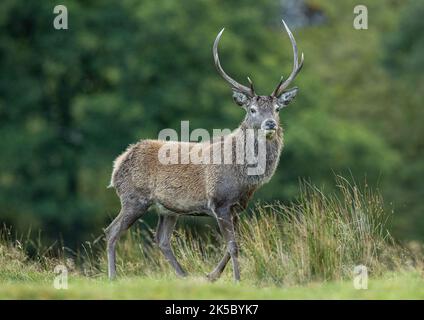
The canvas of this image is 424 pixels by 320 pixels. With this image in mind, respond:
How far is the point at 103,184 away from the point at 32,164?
3.25 meters

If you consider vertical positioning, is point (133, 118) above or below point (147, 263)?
above

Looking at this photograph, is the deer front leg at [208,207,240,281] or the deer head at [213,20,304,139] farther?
the deer head at [213,20,304,139]

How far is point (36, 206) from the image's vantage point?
25391 millimetres

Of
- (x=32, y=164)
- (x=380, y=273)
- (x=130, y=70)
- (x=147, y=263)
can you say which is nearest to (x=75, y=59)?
(x=130, y=70)

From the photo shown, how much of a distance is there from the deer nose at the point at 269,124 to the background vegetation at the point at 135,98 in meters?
14.9

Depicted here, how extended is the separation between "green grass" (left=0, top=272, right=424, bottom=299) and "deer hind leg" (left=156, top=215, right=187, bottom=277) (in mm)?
1651

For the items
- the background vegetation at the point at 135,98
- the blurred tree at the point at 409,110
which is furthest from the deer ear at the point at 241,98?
the blurred tree at the point at 409,110

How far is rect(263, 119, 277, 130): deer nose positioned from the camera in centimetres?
943

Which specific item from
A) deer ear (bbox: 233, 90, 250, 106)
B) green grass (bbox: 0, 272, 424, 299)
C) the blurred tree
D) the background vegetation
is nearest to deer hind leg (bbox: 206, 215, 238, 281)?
green grass (bbox: 0, 272, 424, 299)

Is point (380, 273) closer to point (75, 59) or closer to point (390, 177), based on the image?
point (75, 59)

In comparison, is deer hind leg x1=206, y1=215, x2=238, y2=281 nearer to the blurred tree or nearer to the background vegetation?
the background vegetation

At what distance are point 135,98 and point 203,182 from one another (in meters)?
17.4

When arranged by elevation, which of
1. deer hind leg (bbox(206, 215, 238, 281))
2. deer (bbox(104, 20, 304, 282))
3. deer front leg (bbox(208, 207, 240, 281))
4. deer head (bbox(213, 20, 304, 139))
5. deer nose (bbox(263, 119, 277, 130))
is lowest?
deer hind leg (bbox(206, 215, 238, 281))

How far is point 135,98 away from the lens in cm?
2686
